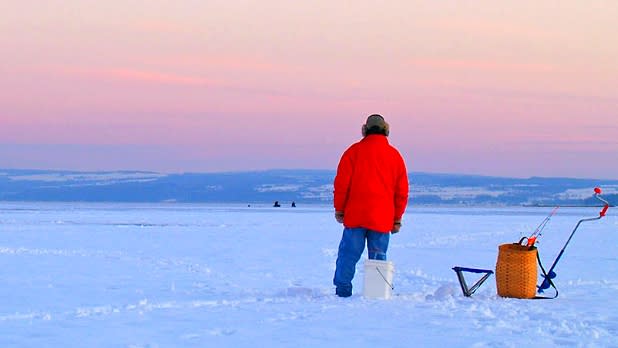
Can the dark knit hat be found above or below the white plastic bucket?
above

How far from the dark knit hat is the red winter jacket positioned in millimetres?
42

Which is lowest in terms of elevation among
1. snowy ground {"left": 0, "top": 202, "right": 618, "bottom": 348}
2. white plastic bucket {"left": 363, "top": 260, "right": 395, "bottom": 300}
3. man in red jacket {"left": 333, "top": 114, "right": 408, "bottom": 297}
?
snowy ground {"left": 0, "top": 202, "right": 618, "bottom": 348}

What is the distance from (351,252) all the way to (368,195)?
0.50 metres

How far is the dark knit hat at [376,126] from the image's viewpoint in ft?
27.5

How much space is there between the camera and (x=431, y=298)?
8125 millimetres

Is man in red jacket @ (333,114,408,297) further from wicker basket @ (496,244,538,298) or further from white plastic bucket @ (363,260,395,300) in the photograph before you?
wicker basket @ (496,244,538,298)

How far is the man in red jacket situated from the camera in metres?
8.27

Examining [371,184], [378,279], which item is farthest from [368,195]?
[378,279]

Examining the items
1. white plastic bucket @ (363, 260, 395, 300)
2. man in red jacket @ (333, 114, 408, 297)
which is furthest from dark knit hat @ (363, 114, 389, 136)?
white plastic bucket @ (363, 260, 395, 300)

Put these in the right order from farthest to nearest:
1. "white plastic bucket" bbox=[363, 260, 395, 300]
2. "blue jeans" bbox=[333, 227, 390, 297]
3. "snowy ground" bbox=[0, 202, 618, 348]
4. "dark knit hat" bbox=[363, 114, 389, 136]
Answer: "dark knit hat" bbox=[363, 114, 389, 136]
"blue jeans" bbox=[333, 227, 390, 297]
"white plastic bucket" bbox=[363, 260, 395, 300]
"snowy ground" bbox=[0, 202, 618, 348]

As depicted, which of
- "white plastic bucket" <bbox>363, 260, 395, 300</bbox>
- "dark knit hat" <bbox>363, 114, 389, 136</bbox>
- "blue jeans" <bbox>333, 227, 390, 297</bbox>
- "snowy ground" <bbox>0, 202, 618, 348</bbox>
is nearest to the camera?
"snowy ground" <bbox>0, 202, 618, 348</bbox>

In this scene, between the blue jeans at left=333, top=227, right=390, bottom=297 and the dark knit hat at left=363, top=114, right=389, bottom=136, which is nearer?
the blue jeans at left=333, top=227, right=390, bottom=297

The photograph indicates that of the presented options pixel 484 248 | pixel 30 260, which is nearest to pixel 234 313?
pixel 30 260

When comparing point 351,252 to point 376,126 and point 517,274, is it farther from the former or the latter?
point 517,274
